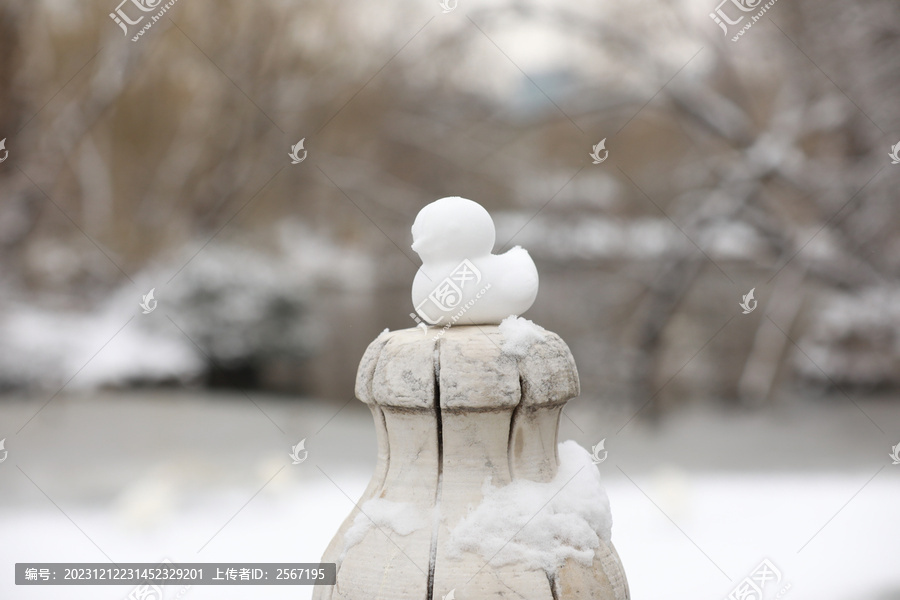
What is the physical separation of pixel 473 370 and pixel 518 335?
169mm

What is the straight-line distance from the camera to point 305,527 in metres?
5.24

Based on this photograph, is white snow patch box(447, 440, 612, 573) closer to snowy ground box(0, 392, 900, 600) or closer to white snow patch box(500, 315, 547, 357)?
white snow patch box(500, 315, 547, 357)

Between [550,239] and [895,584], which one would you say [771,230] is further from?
[895,584]

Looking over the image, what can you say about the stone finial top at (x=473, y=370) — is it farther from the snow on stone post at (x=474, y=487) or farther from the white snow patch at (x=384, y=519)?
the white snow patch at (x=384, y=519)

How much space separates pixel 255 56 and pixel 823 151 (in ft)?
25.2

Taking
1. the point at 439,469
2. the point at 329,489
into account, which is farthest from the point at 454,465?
the point at 329,489

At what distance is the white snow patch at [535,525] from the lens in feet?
6.25

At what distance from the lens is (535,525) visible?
6.42ft

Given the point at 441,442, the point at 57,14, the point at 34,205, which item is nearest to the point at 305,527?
the point at 441,442
